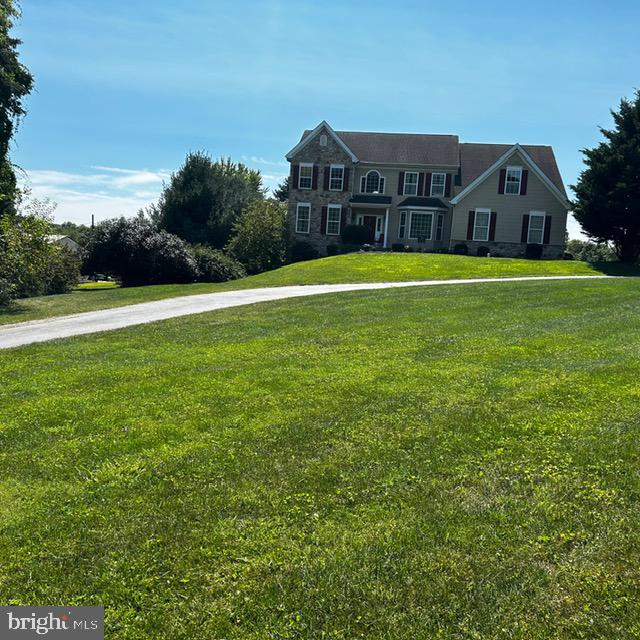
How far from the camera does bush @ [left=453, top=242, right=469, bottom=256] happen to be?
3844cm

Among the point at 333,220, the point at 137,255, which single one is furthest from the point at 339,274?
the point at 333,220

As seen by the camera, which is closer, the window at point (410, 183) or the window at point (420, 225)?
the window at point (420, 225)

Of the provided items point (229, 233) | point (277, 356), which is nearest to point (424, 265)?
point (229, 233)

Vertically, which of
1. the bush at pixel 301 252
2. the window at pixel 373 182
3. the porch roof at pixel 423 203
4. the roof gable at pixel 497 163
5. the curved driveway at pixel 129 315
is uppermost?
the roof gable at pixel 497 163

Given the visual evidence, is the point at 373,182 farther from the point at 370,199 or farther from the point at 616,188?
the point at 616,188

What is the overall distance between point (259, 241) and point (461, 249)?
14.0 meters

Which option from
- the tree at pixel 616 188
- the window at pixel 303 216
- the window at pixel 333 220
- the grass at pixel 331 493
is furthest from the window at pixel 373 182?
the grass at pixel 331 493

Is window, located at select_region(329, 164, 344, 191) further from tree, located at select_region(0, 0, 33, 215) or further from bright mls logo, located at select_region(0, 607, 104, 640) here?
bright mls logo, located at select_region(0, 607, 104, 640)

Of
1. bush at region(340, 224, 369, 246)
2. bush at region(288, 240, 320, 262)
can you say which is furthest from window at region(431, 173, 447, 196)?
bush at region(288, 240, 320, 262)

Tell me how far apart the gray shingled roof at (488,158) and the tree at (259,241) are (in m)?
14.4

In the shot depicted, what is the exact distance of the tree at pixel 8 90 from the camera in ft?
75.1

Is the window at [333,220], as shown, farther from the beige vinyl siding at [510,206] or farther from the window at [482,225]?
the window at [482,225]

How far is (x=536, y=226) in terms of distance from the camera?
38.0 meters

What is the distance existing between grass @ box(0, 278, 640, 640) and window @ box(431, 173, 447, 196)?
34.2 metres
